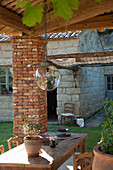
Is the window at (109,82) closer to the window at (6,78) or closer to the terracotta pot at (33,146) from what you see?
the window at (6,78)

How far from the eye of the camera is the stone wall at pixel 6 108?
11.0m

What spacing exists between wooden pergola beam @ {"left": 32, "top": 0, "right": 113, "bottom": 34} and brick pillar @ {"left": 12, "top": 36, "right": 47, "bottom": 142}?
13.3 inches

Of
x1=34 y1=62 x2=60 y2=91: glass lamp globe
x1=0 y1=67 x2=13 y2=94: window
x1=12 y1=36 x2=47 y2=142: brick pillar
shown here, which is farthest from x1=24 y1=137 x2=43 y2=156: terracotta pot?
x1=0 y1=67 x2=13 y2=94: window

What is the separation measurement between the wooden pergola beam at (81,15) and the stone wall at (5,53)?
19.5ft

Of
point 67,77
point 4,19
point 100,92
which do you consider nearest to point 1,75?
point 67,77

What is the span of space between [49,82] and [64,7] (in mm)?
2618

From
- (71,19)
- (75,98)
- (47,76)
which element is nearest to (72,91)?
(75,98)

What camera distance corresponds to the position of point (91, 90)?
12.1 metres

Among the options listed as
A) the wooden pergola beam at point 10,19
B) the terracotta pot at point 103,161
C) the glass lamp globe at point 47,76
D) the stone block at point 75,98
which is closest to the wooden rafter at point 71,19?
the wooden pergola beam at point 10,19

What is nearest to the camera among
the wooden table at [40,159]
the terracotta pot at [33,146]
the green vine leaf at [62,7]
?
the green vine leaf at [62,7]

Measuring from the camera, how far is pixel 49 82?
11.8 feet

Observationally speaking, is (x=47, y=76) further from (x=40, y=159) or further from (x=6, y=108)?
(x=6, y=108)

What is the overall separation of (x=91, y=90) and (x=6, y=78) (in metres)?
3.95

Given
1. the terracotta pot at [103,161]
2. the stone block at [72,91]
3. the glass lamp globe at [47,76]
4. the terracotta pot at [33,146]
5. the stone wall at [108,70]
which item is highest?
the stone wall at [108,70]
